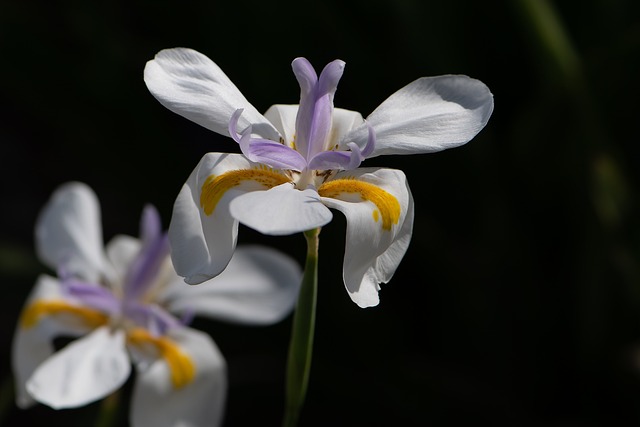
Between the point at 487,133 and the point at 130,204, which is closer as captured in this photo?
the point at 487,133

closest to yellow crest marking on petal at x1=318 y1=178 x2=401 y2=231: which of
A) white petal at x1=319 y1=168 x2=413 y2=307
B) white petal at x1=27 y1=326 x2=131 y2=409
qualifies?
white petal at x1=319 y1=168 x2=413 y2=307

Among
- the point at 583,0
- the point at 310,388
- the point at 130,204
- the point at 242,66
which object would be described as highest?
the point at 583,0

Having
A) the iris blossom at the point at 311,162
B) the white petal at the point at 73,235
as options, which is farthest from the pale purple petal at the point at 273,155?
the white petal at the point at 73,235

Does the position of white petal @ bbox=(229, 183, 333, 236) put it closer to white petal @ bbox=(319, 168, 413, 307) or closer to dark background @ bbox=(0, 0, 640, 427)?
white petal @ bbox=(319, 168, 413, 307)

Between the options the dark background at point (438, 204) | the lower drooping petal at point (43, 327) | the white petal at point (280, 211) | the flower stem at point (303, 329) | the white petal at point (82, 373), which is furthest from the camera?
the dark background at point (438, 204)

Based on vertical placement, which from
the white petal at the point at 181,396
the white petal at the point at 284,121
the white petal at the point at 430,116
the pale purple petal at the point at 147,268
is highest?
the white petal at the point at 430,116

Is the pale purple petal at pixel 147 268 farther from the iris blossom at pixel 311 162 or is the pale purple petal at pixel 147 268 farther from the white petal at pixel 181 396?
the iris blossom at pixel 311 162

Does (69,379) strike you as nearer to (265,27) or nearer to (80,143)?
(265,27)

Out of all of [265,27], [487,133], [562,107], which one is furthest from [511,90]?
[265,27]
